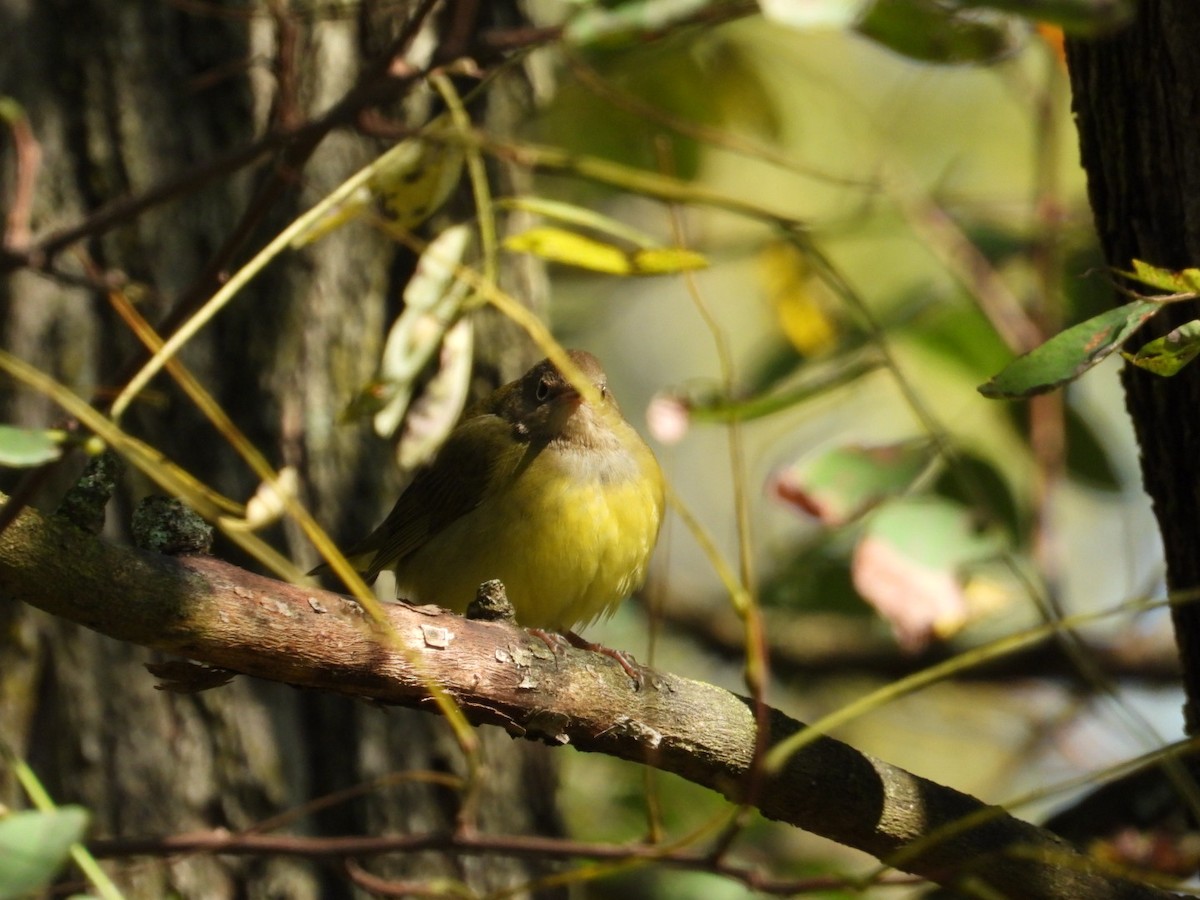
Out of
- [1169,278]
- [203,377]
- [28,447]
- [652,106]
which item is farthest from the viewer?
[652,106]

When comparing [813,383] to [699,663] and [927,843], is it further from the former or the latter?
[699,663]

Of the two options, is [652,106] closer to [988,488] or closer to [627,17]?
[988,488]

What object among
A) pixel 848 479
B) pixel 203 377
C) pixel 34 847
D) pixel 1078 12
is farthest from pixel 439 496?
pixel 1078 12

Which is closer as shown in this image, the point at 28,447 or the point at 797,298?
the point at 28,447

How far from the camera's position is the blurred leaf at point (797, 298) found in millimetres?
4855

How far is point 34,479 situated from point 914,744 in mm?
6246

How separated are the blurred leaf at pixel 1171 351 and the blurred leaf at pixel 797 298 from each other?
2.33m

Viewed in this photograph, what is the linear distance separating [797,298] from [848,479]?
1962 millimetres

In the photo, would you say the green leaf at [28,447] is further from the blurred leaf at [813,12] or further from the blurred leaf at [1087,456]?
the blurred leaf at [1087,456]

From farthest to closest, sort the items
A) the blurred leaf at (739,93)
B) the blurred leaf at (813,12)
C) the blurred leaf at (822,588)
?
the blurred leaf at (739,93), the blurred leaf at (822,588), the blurred leaf at (813,12)

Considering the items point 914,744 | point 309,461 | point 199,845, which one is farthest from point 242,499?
point 914,744

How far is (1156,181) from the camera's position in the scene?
282 centimetres

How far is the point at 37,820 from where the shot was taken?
172 centimetres

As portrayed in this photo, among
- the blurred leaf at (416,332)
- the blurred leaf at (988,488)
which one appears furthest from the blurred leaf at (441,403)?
the blurred leaf at (988,488)
